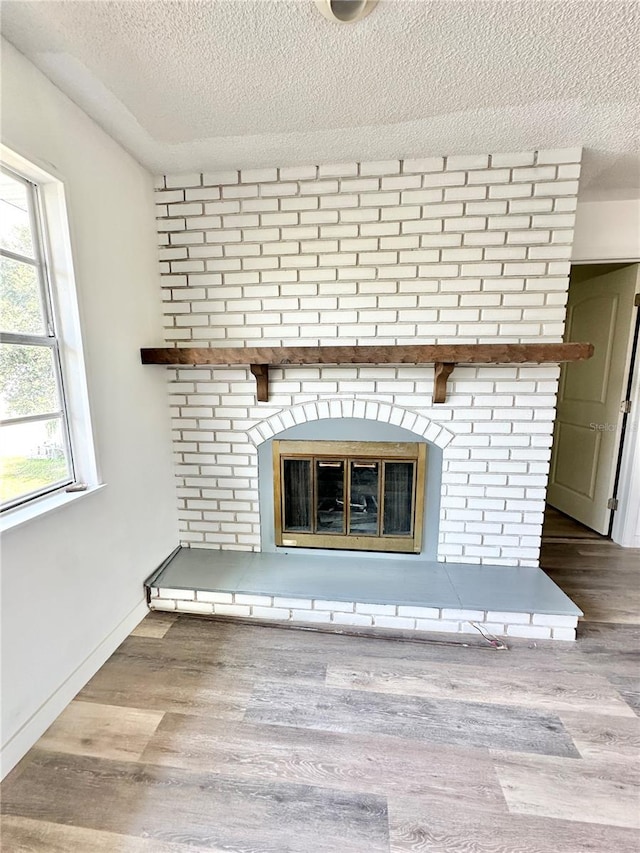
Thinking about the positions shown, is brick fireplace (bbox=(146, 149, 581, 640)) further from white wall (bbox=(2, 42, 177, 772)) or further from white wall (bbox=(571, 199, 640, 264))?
white wall (bbox=(571, 199, 640, 264))

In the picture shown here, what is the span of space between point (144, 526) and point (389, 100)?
2.34 m

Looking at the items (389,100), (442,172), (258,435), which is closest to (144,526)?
(258,435)

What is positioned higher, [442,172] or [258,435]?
[442,172]

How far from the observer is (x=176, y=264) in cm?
218

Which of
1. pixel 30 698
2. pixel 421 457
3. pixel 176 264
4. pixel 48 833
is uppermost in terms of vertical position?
pixel 176 264

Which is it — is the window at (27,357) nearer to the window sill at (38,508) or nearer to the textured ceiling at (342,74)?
Answer: the window sill at (38,508)

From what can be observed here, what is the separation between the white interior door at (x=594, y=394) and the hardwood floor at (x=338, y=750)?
1.47 meters

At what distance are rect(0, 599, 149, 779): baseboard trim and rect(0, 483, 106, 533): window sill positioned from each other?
0.73 meters

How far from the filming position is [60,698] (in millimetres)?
1494

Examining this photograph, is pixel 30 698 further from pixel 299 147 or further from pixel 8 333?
pixel 299 147

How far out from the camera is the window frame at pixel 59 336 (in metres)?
1.38

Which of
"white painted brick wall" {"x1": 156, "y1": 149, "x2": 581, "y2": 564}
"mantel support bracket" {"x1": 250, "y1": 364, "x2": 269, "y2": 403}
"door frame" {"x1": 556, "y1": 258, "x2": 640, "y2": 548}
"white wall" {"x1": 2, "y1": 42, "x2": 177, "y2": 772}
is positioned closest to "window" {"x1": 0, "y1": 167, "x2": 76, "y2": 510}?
"white wall" {"x1": 2, "y1": 42, "x2": 177, "y2": 772}

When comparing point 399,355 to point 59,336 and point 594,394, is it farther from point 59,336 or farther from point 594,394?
point 594,394

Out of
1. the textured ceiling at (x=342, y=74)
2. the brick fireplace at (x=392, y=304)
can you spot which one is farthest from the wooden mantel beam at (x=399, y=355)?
the textured ceiling at (x=342, y=74)
